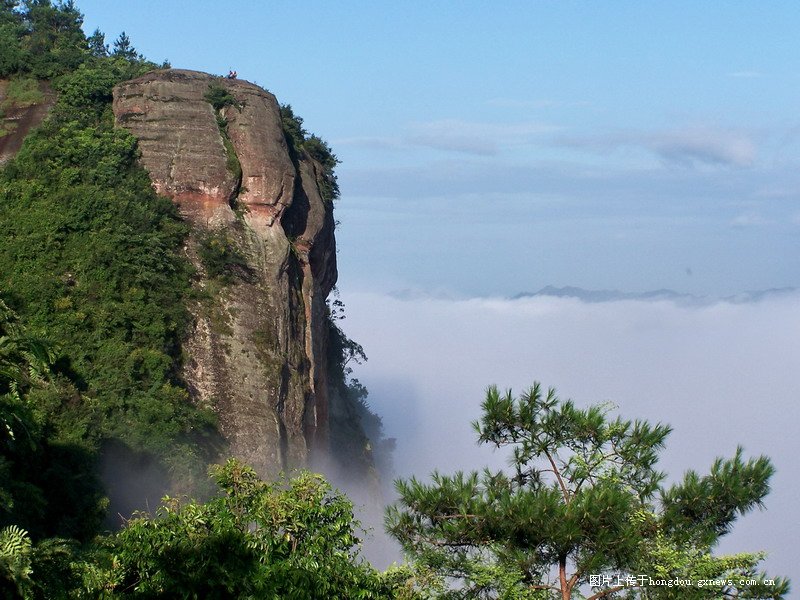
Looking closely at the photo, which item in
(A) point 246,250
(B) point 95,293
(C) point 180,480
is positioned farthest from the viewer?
(A) point 246,250

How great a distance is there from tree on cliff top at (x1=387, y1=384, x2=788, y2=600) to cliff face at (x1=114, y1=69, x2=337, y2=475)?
55.6 feet

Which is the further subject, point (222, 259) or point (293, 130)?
point (293, 130)

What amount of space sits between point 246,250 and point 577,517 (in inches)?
952

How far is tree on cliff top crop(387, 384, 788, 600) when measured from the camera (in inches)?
688

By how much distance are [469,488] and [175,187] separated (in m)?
24.1

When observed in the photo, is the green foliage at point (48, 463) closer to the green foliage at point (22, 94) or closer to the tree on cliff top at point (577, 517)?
the tree on cliff top at point (577, 517)

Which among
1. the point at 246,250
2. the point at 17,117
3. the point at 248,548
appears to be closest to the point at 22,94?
the point at 17,117

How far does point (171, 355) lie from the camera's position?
117 ft

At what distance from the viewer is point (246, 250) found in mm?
39844

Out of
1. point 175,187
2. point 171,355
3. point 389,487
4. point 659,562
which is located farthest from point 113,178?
point 659,562

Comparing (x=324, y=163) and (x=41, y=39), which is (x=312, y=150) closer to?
(x=324, y=163)

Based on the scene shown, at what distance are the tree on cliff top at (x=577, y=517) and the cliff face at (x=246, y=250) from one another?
1694 centimetres

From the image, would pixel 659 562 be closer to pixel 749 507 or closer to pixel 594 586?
pixel 594 586

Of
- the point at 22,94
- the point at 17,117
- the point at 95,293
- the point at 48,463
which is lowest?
the point at 48,463
